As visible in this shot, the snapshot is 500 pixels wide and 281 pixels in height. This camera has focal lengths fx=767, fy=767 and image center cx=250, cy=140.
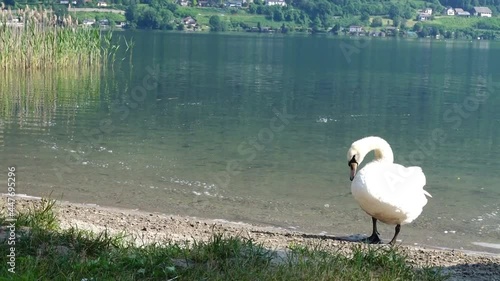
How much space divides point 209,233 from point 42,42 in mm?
32462

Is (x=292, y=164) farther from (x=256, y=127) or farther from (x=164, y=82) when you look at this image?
(x=164, y=82)

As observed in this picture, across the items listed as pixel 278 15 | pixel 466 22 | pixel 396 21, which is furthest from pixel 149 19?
pixel 466 22

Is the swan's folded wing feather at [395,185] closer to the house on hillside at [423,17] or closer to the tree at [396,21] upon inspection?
the tree at [396,21]

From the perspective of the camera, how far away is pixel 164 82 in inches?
1806

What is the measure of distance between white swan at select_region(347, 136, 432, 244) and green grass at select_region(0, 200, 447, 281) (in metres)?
2.33

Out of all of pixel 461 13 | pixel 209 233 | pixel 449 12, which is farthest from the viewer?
pixel 449 12

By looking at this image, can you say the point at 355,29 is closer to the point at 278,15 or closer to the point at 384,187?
the point at 278,15

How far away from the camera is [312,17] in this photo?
172000 millimetres

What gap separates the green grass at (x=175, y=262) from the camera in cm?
783

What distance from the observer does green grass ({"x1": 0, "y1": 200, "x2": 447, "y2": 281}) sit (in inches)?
308

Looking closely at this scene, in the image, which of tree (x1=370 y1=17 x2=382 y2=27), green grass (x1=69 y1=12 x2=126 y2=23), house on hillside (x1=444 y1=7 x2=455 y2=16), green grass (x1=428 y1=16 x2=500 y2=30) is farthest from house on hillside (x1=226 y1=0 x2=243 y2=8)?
house on hillside (x1=444 y1=7 x2=455 y2=16)

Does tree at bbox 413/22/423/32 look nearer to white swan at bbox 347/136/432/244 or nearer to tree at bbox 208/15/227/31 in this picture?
tree at bbox 208/15/227/31

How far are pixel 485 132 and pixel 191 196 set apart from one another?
16583 millimetres

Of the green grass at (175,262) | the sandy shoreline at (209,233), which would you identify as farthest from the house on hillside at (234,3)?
the green grass at (175,262)
